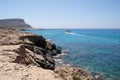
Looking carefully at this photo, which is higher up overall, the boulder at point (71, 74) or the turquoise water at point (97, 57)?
the boulder at point (71, 74)

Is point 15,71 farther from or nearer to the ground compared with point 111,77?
farther from the ground

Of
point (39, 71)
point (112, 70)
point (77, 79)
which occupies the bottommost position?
point (112, 70)

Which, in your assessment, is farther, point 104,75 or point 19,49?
point 104,75

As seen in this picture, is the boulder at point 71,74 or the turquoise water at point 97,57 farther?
the turquoise water at point 97,57

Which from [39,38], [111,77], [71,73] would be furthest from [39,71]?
[39,38]

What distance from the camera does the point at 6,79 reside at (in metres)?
5.39

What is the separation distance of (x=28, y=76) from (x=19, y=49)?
14.4 feet

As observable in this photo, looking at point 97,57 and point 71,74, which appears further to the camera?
point 97,57

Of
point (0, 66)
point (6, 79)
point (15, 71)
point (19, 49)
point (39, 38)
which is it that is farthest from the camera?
point (39, 38)

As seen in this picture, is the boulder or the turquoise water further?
the turquoise water

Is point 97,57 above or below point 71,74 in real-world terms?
below

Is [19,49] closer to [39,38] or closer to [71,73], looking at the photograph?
[71,73]

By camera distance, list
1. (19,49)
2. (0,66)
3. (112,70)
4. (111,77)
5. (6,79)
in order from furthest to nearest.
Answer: (112,70), (111,77), (19,49), (0,66), (6,79)

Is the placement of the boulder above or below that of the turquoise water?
above
